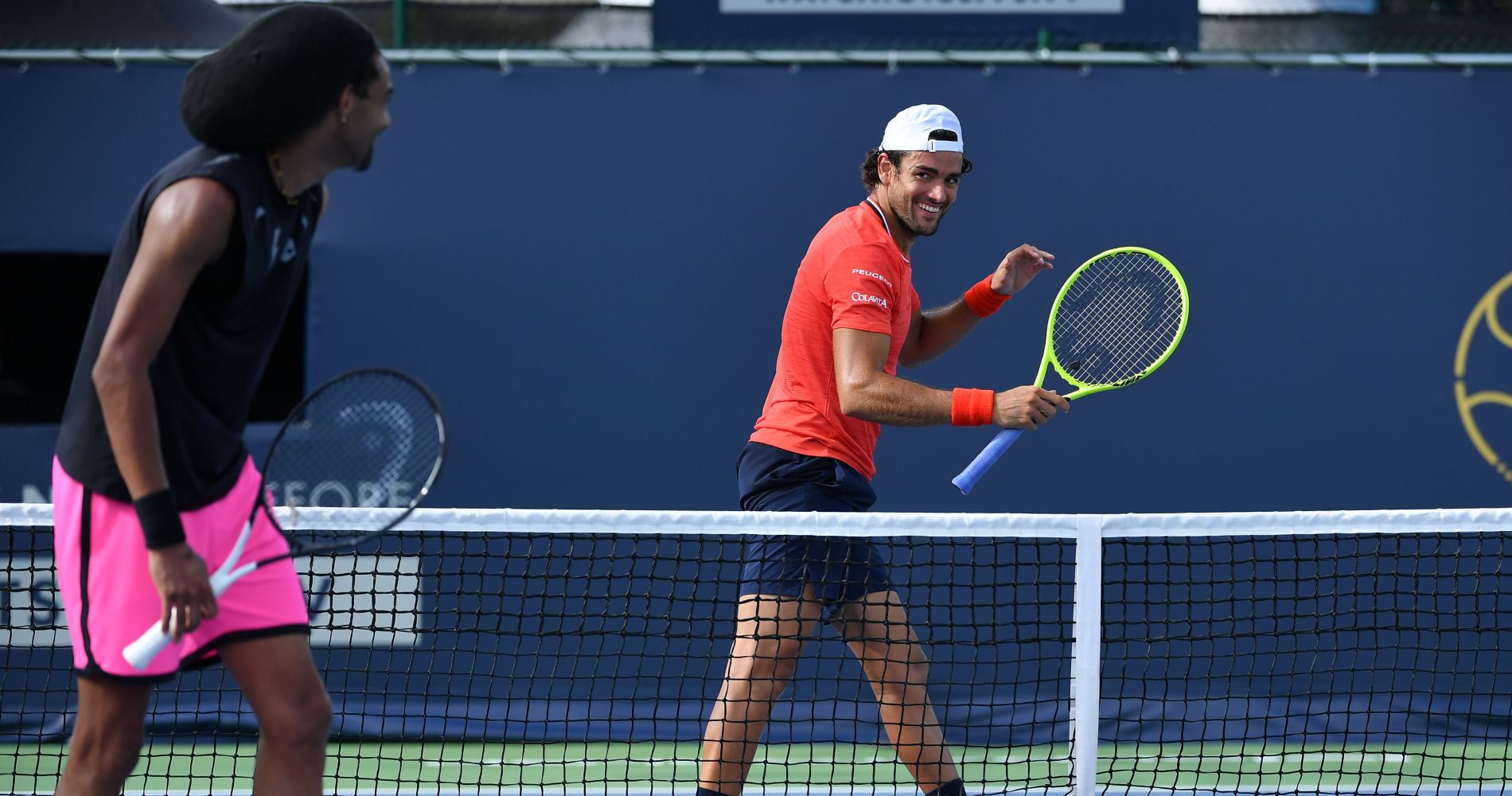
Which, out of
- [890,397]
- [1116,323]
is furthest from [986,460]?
[1116,323]

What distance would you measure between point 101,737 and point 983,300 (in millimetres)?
1942

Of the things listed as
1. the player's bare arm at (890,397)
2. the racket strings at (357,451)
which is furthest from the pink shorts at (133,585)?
the player's bare arm at (890,397)

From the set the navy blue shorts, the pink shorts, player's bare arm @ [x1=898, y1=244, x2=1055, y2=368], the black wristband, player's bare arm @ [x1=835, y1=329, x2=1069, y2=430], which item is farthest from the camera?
player's bare arm @ [x1=898, y1=244, x2=1055, y2=368]

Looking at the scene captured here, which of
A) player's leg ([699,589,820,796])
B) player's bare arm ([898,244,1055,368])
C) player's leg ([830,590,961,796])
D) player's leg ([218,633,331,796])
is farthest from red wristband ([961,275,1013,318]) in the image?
player's leg ([218,633,331,796])

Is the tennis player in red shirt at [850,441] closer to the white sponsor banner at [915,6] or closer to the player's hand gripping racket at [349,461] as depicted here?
the player's hand gripping racket at [349,461]

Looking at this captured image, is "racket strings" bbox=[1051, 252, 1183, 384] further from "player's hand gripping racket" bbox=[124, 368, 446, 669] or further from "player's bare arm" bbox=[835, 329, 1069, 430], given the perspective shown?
"player's hand gripping racket" bbox=[124, 368, 446, 669]

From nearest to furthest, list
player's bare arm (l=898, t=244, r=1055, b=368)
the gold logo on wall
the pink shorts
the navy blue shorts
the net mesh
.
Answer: the pink shorts → the navy blue shorts → player's bare arm (l=898, t=244, r=1055, b=368) → the net mesh → the gold logo on wall

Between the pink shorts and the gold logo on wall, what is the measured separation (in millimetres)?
3604

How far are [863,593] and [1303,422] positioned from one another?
218 centimetres

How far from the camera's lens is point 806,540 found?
2.86 meters

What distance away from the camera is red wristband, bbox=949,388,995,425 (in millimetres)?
2770

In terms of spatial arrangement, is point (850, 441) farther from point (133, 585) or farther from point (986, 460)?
point (133, 585)

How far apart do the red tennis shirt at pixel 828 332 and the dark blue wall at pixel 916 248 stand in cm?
156

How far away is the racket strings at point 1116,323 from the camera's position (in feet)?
11.8
